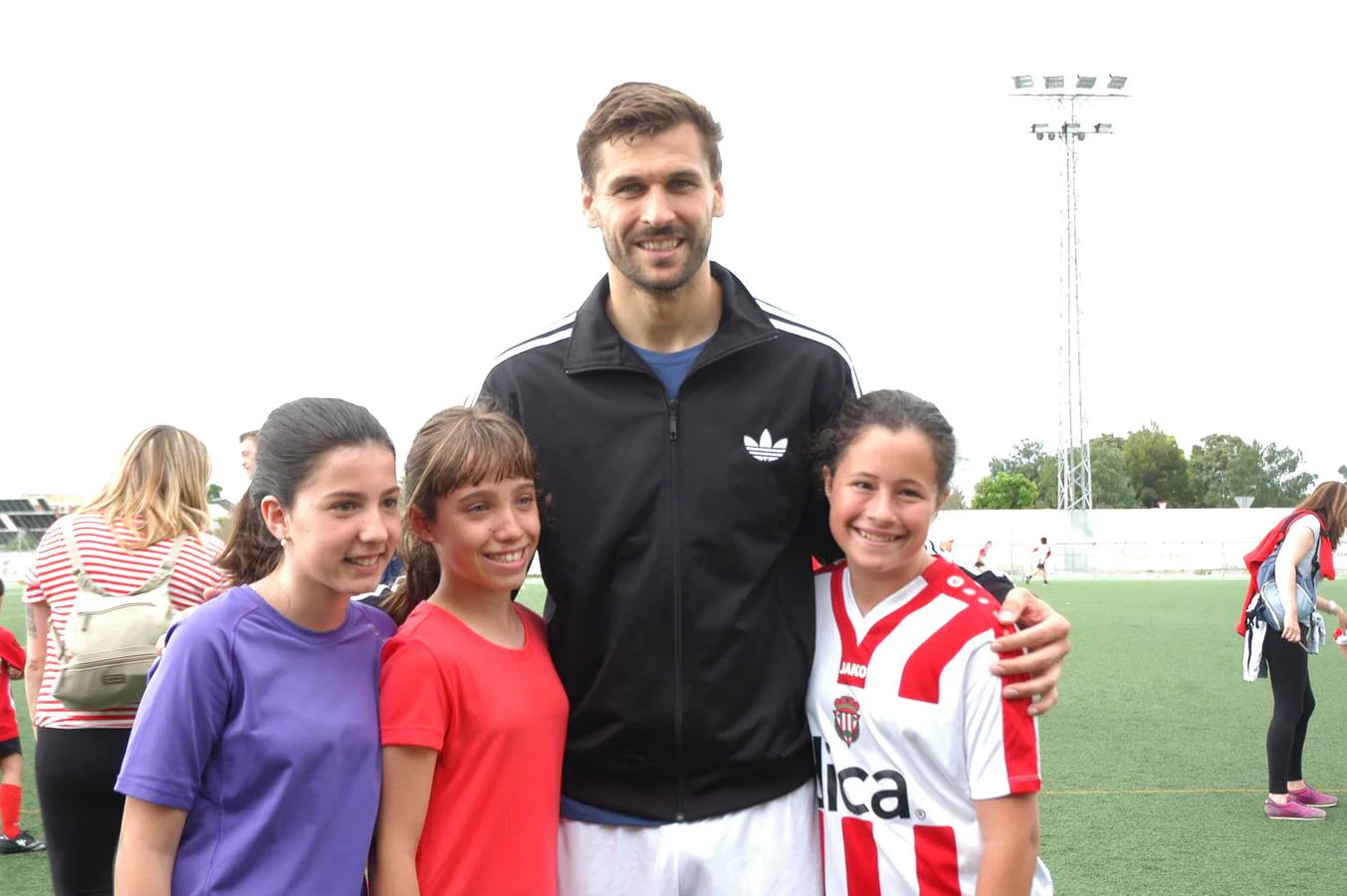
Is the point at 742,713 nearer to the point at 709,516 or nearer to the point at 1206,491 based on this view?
the point at 709,516

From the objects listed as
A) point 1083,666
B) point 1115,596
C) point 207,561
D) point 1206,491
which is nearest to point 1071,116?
point 1115,596

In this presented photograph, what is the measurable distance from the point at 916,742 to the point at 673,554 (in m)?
0.68

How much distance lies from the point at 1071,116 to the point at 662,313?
125ft

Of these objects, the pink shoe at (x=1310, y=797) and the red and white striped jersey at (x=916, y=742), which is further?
the pink shoe at (x=1310, y=797)

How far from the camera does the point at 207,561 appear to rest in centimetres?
423

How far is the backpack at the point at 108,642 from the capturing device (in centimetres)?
382

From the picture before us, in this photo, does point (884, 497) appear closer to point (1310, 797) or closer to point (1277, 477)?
point (1310, 797)

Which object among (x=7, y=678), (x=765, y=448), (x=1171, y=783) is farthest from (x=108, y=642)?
(x=1171, y=783)

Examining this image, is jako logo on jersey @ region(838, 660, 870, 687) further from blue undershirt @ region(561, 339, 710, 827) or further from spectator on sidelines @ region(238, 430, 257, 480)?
spectator on sidelines @ region(238, 430, 257, 480)

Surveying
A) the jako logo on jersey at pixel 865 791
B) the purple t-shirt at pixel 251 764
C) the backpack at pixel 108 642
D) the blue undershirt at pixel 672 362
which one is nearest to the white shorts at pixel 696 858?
the jako logo on jersey at pixel 865 791

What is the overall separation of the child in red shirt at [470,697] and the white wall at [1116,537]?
34.7 m

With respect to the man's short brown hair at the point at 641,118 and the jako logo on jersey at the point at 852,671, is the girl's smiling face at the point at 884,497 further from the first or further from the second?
the man's short brown hair at the point at 641,118

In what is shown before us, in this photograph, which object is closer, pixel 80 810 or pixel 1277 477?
pixel 80 810

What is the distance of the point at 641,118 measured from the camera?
258cm
